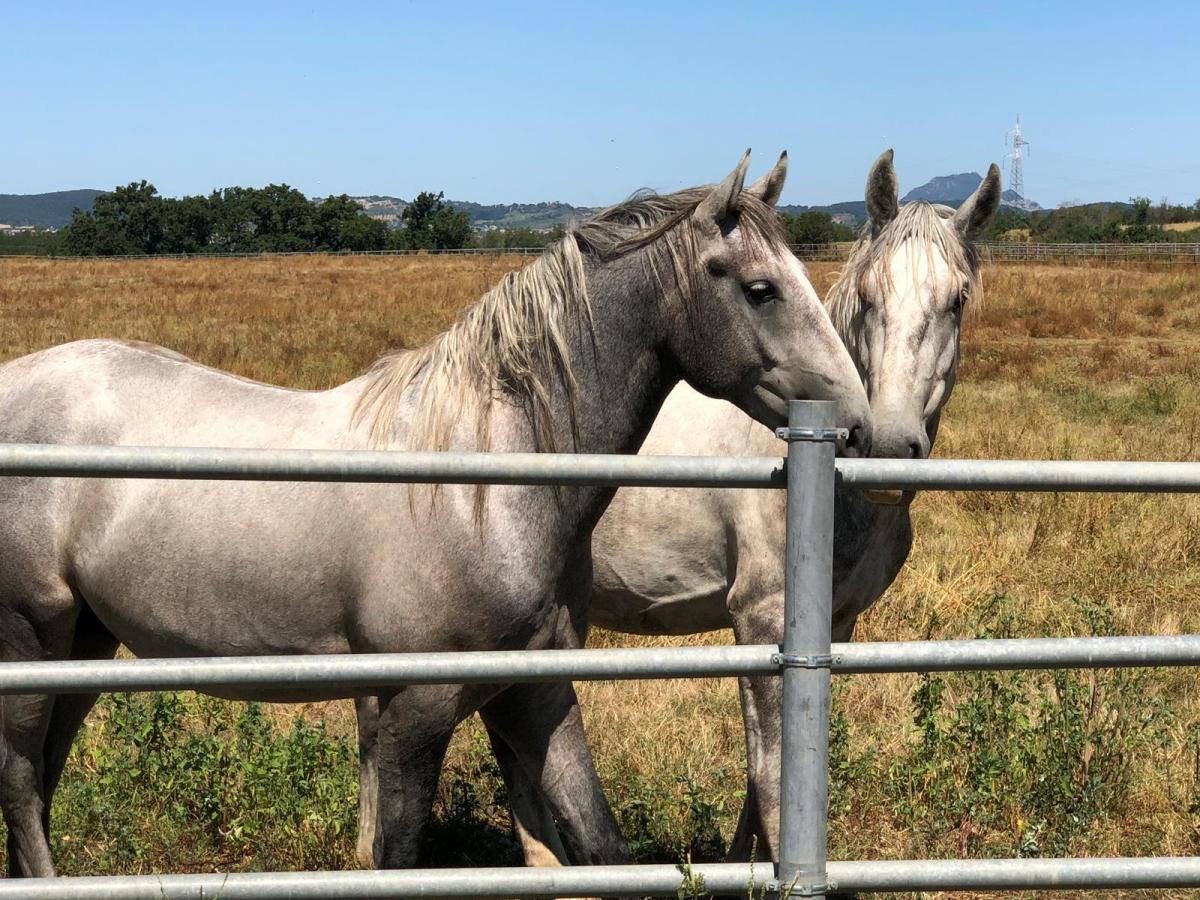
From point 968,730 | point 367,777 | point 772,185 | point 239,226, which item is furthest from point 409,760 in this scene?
point 239,226

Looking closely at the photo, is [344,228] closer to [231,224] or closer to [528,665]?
[231,224]

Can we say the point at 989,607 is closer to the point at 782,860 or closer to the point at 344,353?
the point at 782,860

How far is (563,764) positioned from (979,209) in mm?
2214

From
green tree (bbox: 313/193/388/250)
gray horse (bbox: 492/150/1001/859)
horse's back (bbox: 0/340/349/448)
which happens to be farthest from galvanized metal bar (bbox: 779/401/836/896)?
green tree (bbox: 313/193/388/250)

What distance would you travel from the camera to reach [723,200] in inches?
107

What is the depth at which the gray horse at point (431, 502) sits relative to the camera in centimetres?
276

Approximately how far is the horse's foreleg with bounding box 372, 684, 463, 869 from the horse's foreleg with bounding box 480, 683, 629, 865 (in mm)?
205

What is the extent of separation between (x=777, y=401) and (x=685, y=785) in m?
2.19

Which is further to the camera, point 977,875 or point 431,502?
point 431,502

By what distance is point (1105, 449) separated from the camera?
31.6ft

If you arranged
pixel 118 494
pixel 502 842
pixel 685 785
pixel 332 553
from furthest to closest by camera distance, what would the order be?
pixel 685 785
pixel 502 842
pixel 118 494
pixel 332 553

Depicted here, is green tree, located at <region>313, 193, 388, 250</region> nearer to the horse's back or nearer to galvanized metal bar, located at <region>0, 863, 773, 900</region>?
the horse's back

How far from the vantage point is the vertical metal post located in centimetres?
203

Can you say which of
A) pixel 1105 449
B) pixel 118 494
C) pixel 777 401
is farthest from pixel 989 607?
pixel 1105 449
